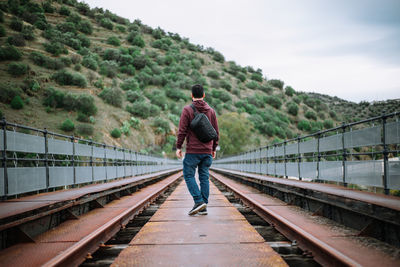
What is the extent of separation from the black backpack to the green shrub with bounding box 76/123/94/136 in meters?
38.6

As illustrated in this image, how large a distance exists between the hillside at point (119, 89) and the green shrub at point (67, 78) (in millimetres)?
154

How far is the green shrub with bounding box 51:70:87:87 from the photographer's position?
4931 centimetres

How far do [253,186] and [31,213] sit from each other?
9120 mm

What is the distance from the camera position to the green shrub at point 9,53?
47.4 metres

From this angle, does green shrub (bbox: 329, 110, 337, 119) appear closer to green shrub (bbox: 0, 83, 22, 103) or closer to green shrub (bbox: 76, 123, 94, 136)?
green shrub (bbox: 76, 123, 94, 136)

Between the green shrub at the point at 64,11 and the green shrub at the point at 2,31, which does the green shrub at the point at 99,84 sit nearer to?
the green shrub at the point at 2,31

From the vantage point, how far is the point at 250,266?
112 inches

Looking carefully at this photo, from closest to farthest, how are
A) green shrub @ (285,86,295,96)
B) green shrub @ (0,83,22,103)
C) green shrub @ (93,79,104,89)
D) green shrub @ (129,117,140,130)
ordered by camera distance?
green shrub @ (0,83,22,103), green shrub @ (129,117,140,130), green shrub @ (93,79,104,89), green shrub @ (285,86,295,96)

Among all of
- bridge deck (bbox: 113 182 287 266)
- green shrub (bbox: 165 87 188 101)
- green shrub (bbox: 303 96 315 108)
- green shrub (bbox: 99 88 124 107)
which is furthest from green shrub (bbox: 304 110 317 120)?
bridge deck (bbox: 113 182 287 266)

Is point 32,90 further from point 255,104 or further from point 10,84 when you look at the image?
point 255,104

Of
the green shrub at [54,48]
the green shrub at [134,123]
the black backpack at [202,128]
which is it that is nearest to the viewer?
the black backpack at [202,128]

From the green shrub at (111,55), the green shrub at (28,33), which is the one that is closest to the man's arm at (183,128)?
the green shrub at (28,33)

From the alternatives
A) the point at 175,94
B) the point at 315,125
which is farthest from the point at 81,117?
the point at 315,125

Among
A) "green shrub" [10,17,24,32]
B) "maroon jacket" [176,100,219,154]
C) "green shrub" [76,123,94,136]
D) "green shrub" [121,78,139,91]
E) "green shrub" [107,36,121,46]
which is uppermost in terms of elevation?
"green shrub" [107,36,121,46]
